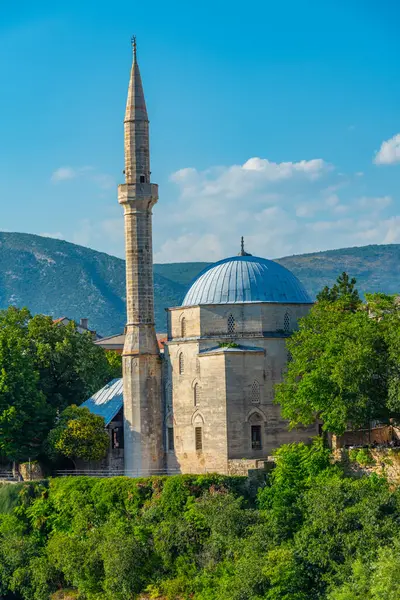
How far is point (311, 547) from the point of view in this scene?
4453cm

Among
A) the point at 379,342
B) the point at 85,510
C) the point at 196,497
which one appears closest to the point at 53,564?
the point at 85,510

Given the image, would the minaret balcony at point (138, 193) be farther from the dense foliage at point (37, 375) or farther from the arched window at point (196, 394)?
the arched window at point (196, 394)

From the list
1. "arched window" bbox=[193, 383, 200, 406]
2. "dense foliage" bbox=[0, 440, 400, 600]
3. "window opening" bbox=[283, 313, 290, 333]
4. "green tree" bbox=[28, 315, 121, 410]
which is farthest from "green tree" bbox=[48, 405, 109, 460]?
"window opening" bbox=[283, 313, 290, 333]

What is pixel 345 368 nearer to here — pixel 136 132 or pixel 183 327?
pixel 183 327

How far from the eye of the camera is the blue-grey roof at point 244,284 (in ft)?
181

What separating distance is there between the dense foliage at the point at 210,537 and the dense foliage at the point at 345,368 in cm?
206

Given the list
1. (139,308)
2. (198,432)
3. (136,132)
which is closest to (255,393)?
(198,432)

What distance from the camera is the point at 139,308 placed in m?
57.1

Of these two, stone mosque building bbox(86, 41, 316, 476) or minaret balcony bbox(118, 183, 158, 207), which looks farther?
minaret balcony bbox(118, 183, 158, 207)

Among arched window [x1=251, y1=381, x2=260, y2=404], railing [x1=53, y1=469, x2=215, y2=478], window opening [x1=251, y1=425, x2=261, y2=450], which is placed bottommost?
railing [x1=53, y1=469, x2=215, y2=478]

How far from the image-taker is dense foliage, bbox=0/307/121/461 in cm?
5703

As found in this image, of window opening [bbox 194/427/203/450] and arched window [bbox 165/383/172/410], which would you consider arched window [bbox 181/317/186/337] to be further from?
window opening [bbox 194/427/203/450]

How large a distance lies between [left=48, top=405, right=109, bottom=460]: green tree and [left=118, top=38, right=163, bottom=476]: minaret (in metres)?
1.39

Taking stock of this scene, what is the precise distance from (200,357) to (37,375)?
916 centimetres
